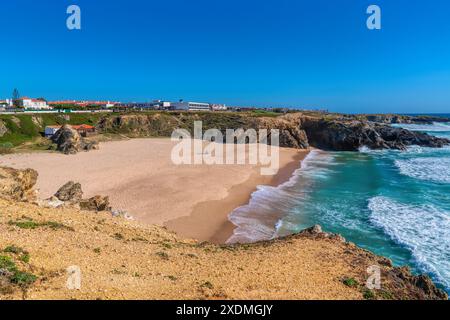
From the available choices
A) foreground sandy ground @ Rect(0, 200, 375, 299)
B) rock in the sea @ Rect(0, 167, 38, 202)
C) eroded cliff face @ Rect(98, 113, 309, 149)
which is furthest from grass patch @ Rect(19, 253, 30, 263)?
eroded cliff face @ Rect(98, 113, 309, 149)

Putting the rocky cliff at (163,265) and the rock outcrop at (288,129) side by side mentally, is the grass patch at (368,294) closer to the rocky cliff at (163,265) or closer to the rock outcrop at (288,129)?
the rocky cliff at (163,265)

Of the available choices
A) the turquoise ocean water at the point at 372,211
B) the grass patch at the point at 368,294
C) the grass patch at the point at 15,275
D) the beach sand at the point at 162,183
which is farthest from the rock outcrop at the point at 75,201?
the grass patch at the point at 368,294

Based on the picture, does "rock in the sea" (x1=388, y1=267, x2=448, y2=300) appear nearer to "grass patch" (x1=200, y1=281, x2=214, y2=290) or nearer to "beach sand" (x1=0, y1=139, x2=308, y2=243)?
"grass patch" (x1=200, y1=281, x2=214, y2=290)

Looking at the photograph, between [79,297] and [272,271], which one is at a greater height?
[79,297]

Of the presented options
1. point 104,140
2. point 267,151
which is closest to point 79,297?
point 267,151
